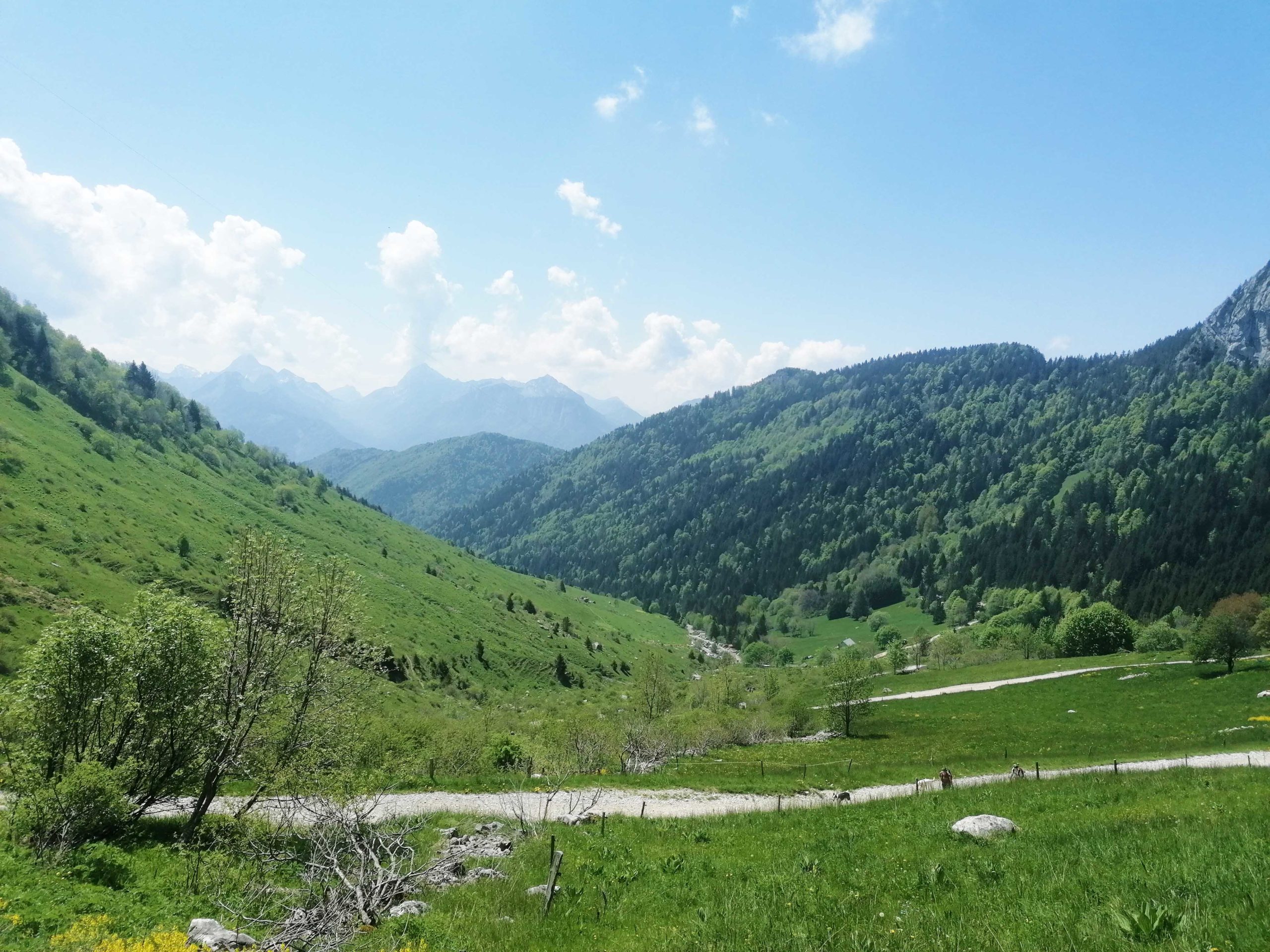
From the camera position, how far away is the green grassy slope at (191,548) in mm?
85062

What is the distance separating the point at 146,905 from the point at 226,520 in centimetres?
14937

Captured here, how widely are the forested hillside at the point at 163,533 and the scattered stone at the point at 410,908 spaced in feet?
222

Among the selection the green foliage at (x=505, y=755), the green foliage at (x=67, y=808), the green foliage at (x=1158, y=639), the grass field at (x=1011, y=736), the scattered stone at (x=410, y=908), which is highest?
the green foliage at (x=67, y=808)

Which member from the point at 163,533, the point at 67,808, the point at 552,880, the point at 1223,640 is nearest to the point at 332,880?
the point at 552,880

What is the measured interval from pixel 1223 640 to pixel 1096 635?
54261 millimetres

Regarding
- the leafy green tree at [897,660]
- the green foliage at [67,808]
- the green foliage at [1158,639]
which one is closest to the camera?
the green foliage at [67,808]

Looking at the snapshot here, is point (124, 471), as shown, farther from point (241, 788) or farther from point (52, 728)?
point (52, 728)

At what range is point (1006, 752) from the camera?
50.0m

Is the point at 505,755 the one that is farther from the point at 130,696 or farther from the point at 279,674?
the point at 130,696

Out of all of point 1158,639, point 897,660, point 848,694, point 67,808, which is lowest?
point 897,660

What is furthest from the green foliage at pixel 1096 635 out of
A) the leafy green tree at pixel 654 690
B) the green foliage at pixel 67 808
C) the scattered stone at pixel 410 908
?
the green foliage at pixel 67 808

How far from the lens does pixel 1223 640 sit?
6762cm

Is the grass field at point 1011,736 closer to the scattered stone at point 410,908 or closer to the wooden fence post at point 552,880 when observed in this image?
the scattered stone at point 410,908

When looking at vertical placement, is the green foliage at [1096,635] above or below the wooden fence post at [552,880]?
below
